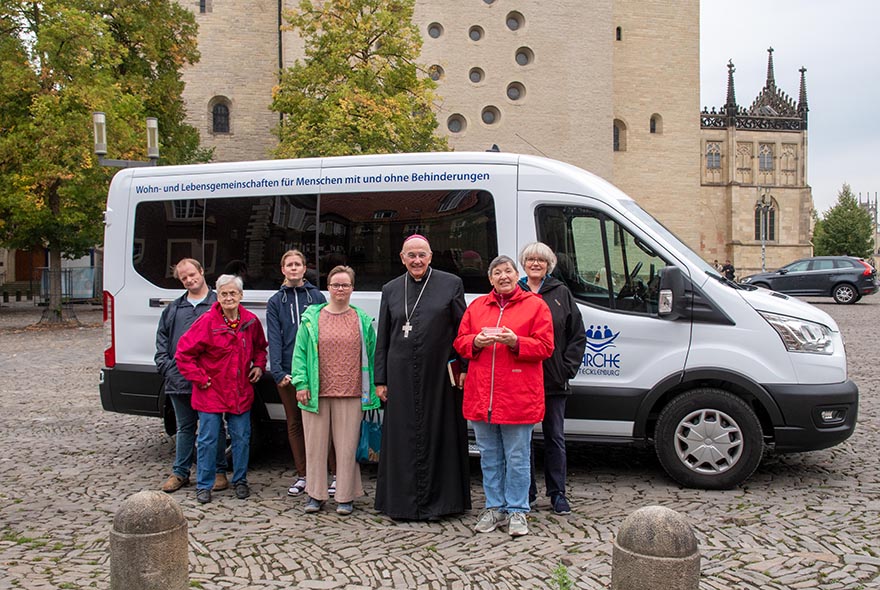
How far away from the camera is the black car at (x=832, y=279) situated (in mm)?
28438

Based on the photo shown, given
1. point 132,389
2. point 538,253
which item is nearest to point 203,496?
point 132,389

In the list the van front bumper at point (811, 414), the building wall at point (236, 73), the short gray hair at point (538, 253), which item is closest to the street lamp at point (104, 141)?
the short gray hair at point (538, 253)

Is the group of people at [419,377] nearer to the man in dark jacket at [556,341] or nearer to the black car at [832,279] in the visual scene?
the man in dark jacket at [556,341]

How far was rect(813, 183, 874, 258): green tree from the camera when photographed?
2776 inches

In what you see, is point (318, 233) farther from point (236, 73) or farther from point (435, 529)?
point (236, 73)

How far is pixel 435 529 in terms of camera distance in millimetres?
5223

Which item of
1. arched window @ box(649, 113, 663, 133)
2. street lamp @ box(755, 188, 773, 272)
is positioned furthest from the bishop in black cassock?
street lamp @ box(755, 188, 773, 272)

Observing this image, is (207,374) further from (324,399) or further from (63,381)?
(63,381)

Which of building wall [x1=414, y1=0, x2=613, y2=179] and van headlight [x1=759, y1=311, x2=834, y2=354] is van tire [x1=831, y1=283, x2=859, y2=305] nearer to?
building wall [x1=414, y1=0, x2=613, y2=179]

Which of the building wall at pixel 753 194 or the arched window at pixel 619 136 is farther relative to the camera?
the building wall at pixel 753 194

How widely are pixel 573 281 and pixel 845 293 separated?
26269mm

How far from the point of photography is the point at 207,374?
580cm

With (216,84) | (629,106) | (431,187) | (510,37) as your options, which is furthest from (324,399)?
(629,106)

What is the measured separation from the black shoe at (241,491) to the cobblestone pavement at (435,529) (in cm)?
9
